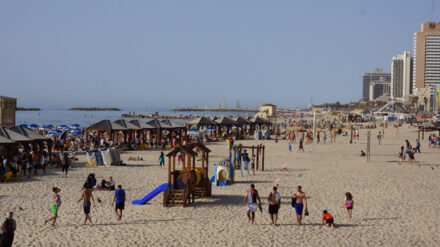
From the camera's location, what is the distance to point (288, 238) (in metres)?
9.14

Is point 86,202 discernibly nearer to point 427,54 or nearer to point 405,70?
point 427,54

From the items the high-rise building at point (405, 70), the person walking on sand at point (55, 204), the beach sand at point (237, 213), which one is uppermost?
the high-rise building at point (405, 70)

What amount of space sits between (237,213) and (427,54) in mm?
161262

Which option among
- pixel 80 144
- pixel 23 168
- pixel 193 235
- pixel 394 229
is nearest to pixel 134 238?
pixel 193 235

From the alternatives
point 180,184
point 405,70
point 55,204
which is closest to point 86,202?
point 55,204

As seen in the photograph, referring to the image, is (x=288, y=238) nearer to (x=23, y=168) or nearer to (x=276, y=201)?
(x=276, y=201)

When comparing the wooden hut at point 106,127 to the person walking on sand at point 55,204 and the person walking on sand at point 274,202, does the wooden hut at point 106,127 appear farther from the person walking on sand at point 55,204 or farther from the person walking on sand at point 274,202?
the person walking on sand at point 274,202

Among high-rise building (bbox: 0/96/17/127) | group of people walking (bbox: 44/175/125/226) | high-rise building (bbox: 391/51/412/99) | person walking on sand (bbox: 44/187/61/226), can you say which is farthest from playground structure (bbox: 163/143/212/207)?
high-rise building (bbox: 391/51/412/99)

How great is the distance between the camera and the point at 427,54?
154000 millimetres

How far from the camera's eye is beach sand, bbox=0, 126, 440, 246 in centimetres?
905

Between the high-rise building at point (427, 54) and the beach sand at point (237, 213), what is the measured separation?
495ft

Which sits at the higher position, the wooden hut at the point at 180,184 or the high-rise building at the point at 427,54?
the high-rise building at the point at 427,54

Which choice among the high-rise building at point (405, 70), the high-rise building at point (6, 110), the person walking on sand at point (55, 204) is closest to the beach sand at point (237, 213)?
the person walking on sand at point (55, 204)

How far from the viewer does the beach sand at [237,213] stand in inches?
356
